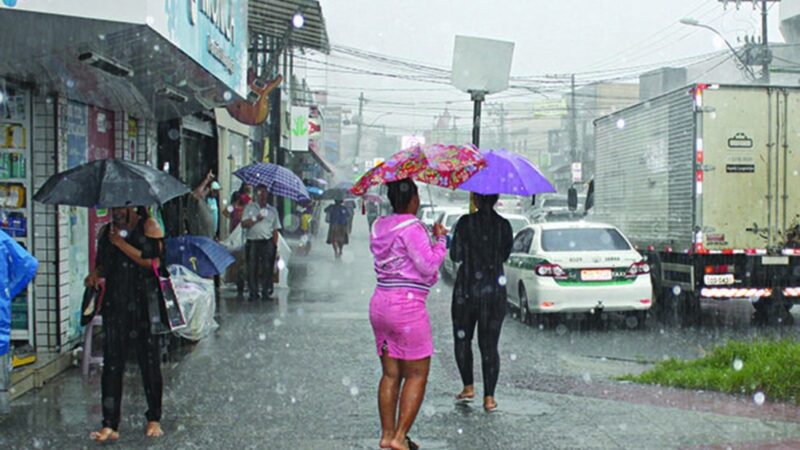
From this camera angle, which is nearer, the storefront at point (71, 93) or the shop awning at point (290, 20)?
the storefront at point (71, 93)

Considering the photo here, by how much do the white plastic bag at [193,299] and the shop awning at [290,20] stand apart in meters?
10.8

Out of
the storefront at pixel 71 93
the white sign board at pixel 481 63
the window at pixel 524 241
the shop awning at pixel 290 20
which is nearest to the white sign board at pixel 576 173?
the shop awning at pixel 290 20

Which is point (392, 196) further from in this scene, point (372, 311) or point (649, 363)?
point (649, 363)

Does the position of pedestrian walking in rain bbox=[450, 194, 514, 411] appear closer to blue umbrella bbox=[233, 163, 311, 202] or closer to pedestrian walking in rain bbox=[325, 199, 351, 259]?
blue umbrella bbox=[233, 163, 311, 202]

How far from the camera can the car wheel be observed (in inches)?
515

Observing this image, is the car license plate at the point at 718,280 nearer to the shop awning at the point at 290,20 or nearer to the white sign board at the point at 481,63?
the white sign board at the point at 481,63

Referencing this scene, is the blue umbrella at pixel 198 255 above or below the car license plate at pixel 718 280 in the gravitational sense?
above

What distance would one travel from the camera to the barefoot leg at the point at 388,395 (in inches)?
239

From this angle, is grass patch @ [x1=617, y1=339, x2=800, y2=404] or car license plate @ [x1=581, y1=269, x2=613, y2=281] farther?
car license plate @ [x1=581, y1=269, x2=613, y2=281]

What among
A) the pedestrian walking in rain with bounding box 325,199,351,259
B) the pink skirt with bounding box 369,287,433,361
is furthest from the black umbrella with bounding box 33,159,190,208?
the pedestrian walking in rain with bounding box 325,199,351,259

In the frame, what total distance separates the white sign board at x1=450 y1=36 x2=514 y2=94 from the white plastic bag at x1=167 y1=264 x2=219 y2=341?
3.77m

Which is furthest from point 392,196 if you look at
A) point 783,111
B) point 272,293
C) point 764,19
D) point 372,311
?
point 764,19

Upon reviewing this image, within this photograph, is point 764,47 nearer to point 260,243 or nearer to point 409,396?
point 260,243

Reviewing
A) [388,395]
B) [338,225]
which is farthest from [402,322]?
[338,225]
